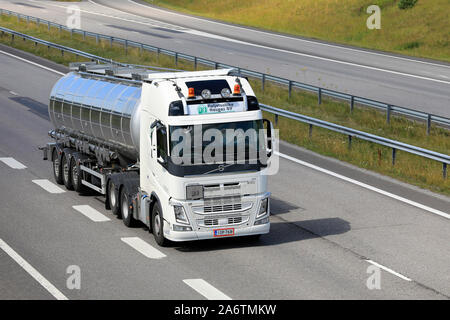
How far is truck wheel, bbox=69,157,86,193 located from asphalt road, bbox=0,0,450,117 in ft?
54.8

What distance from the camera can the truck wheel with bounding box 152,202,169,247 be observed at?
15.7 meters

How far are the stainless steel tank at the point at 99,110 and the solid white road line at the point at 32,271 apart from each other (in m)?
3.49

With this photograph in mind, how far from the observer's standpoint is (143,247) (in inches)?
623

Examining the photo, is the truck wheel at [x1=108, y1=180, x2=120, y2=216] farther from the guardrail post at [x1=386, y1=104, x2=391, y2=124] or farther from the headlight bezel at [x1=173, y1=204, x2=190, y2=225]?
the guardrail post at [x1=386, y1=104, x2=391, y2=124]

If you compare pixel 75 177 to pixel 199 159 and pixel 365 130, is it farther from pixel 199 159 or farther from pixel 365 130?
pixel 365 130

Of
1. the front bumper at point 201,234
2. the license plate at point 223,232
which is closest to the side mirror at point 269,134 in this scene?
the front bumper at point 201,234

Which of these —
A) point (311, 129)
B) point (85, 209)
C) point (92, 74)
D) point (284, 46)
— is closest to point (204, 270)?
point (85, 209)

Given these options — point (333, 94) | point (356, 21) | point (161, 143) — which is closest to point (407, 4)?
point (356, 21)

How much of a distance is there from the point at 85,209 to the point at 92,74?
3.76 m

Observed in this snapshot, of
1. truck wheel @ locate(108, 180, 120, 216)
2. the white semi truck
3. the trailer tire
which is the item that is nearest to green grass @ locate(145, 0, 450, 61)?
truck wheel @ locate(108, 180, 120, 216)

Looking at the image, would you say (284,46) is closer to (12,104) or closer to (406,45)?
(406,45)

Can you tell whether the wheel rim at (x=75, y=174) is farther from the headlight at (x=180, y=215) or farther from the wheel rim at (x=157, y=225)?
the headlight at (x=180, y=215)

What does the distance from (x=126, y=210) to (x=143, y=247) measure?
6.51 feet

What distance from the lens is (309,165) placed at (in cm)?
2331
